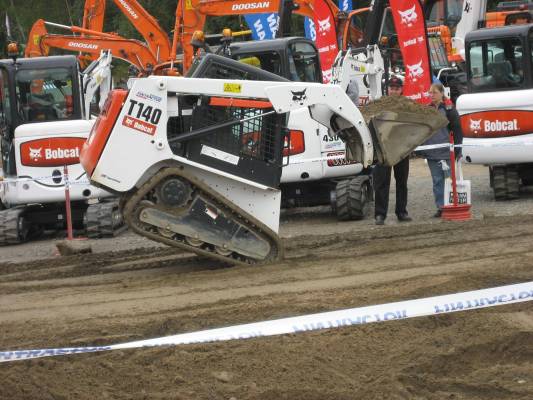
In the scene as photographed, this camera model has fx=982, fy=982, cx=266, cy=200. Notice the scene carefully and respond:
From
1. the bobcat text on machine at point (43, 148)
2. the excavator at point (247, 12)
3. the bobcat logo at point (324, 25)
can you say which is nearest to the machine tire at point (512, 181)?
the excavator at point (247, 12)

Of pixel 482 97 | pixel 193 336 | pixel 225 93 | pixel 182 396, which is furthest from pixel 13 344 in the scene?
pixel 482 97

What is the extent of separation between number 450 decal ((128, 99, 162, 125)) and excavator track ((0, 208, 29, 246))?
5456mm

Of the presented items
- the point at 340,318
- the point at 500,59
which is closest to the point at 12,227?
the point at 500,59

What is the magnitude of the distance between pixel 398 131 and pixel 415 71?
678 cm

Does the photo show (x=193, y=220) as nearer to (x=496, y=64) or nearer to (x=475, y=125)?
(x=475, y=125)

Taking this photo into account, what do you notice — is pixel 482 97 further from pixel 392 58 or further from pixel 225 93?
pixel 392 58

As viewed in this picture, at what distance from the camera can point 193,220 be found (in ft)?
32.2

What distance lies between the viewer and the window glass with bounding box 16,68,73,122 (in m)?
14.7

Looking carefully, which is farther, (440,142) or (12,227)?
(12,227)

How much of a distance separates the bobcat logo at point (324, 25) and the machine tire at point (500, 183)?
6.41 metres

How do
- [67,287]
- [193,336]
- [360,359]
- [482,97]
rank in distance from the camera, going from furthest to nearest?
Result: [482,97] → [67,287] → [193,336] → [360,359]

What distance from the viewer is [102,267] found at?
11312mm

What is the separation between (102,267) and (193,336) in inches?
177

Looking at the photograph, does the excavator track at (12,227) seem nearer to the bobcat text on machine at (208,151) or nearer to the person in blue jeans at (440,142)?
the bobcat text on machine at (208,151)
